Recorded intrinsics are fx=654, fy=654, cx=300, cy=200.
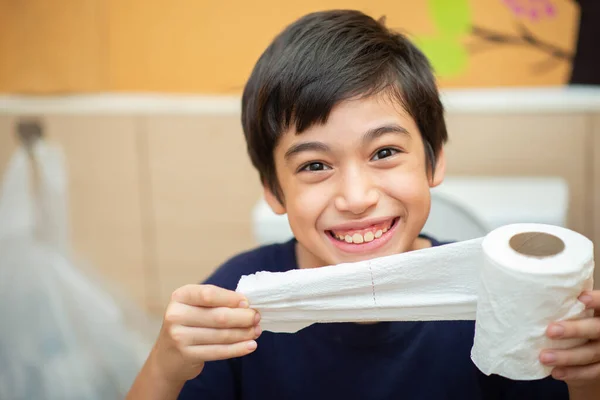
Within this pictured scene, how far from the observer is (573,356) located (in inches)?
22.6

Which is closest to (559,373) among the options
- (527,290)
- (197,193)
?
(527,290)

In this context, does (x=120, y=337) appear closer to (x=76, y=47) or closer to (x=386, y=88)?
(x=76, y=47)

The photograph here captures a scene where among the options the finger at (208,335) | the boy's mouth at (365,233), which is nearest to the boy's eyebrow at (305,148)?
the boy's mouth at (365,233)

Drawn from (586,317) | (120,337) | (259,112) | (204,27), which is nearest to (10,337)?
(120,337)

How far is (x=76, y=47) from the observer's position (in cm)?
141

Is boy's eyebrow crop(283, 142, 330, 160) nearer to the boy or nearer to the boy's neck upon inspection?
the boy

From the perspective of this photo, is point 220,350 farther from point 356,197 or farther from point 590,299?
point 590,299

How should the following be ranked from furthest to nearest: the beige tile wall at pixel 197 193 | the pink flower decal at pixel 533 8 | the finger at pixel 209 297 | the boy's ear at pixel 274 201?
1. the beige tile wall at pixel 197 193
2. the pink flower decal at pixel 533 8
3. the boy's ear at pixel 274 201
4. the finger at pixel 209 297

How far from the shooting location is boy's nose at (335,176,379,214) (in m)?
0.73

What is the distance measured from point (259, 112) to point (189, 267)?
733 mm

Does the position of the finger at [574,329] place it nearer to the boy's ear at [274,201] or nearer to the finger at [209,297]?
the finger at [209,297]

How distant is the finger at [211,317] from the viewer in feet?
2.20

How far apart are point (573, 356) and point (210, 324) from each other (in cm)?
35

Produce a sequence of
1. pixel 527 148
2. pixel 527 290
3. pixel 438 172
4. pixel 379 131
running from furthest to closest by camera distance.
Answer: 1. pixel 527 148
2. pixel 438 172
3. pixel 379 131
4. pixel 527 290
